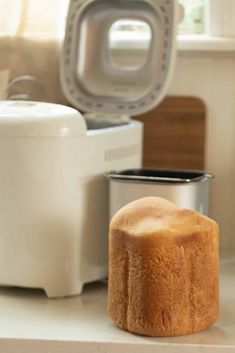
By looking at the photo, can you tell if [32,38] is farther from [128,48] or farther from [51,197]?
[51,197]

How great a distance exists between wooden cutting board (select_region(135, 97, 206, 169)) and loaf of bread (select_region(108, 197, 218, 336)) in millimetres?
460

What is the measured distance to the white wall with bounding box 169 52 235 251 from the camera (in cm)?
154

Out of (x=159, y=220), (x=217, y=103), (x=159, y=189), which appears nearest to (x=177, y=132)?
(x=217, y=103)

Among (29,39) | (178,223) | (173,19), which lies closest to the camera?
(178,223)

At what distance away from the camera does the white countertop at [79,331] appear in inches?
41.3

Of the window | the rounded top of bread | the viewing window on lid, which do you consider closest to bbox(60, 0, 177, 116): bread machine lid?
the viewing window on lid

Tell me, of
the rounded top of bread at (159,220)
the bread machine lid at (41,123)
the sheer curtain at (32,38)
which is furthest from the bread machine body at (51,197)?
the sheer curtain at (32,38)

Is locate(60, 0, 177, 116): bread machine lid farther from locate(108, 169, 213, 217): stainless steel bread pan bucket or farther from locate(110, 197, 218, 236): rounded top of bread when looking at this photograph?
locate(110, 197, 218, 236): rounded top of bread

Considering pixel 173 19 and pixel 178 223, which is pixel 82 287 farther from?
pixel 173 19

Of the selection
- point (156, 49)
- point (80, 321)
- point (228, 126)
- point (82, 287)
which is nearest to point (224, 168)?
point (228, 126)

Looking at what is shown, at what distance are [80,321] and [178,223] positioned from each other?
0.64 feet

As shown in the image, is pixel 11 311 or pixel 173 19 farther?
pixel 173 19

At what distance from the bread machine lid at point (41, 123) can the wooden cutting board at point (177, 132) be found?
0.35 metres

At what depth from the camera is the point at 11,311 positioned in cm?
119
